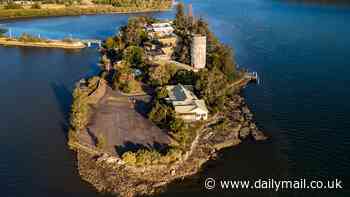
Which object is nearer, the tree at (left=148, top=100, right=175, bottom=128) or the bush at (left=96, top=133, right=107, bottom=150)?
the bush at (left=96, top=133, right=107, bottom=150)

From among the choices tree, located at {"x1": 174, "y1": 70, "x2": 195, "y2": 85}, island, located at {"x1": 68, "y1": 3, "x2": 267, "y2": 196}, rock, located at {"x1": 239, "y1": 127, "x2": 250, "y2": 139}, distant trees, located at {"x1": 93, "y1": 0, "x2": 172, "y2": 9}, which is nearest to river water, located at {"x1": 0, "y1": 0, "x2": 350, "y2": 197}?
rock, located at {"x1": 239, "y1": 127, "x2": 250, "y2": 139}

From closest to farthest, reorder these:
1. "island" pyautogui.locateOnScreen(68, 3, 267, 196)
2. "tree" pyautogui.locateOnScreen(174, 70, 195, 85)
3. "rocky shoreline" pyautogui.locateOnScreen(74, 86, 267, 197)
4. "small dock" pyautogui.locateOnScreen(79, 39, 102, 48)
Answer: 1. "rocky shoreline" pyautogui.locateOnScreen(74, 86, 267, 197)
2. "island" pyautogui.locateOnScreen(68, 3, 267, 196)
3. "tree" pyautogui.locateOnScreen(174, 70, 195, 85)
4. "small dock" pyautogui.locateOnScreen(79, 39, 102, 48)

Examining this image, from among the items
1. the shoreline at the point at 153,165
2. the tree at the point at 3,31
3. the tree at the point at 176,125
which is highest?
the tree at the point at 3,31

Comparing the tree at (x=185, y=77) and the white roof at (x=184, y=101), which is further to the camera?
the tree at (x=185, y=77)

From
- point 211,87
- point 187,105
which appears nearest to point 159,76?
point 211,87

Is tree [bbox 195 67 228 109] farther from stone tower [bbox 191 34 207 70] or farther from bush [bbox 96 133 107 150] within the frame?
bush [bbox 96 133 107 150]

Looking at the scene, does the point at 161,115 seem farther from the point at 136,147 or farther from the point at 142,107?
the point at 142,107

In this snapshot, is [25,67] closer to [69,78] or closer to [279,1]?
[69,78]

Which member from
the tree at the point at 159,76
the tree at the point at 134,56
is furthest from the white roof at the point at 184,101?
the tree at the point at 134,56

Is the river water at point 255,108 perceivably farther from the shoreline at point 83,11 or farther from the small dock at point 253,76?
the shoreline at point 83,11
